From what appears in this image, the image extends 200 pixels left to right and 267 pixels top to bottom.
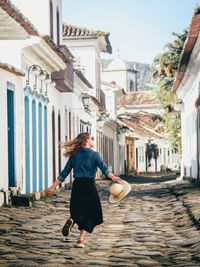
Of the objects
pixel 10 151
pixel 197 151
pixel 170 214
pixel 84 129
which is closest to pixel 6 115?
pixel 10 151

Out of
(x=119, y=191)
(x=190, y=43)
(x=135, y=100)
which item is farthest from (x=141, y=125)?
(x=119, y=191)

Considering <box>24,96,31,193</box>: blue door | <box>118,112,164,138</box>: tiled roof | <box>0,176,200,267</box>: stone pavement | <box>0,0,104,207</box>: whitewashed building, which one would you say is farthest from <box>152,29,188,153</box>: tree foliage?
<box>118,112,164,138</box>: tiled roof

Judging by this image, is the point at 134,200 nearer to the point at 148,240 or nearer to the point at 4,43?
the point at 4,43

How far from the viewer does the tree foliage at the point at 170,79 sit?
3112 centimetres

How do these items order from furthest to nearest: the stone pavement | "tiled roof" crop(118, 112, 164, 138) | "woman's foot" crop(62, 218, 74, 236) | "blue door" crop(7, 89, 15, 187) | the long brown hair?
"tiled roof" crop(118, 112, 164, 138) → "blue door" crop(7, 89, 15, 187) → the long brown hair → "woman's foot" crop(62, 218, 74, 236) → the stone pavement

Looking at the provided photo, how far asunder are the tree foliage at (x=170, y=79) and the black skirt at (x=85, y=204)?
23.0m

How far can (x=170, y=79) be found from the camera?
3300 cm

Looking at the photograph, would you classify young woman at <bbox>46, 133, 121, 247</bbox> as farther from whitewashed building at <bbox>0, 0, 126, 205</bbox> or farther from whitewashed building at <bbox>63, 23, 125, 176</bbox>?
whitewashed building at <bbox>63, 23, 125, 176</bbox>

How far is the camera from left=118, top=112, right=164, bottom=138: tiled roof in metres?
57.9

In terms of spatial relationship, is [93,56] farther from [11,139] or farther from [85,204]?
[85,204]

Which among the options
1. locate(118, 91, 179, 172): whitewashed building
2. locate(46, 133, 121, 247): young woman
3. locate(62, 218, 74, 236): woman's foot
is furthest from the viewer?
locate(118, 91, 179, 172): whitewashed building

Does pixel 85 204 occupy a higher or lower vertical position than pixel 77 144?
lower

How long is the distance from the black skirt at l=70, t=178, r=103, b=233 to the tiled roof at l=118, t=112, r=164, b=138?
47.7 meters

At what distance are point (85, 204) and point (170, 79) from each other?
25.5 m
